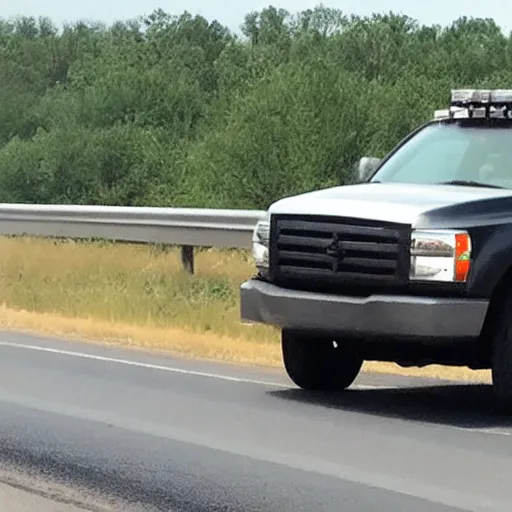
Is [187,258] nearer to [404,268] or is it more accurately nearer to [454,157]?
[454,157]

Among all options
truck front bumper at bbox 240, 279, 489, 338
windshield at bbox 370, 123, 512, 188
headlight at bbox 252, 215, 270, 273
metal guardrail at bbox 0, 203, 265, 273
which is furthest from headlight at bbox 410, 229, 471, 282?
metal guardrail at bbox 0, 203, 265, 273

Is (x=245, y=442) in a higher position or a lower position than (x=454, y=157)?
lower

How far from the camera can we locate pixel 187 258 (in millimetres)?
21062

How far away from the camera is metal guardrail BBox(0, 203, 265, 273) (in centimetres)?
1958

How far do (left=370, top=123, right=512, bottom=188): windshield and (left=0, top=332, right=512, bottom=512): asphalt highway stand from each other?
145cm

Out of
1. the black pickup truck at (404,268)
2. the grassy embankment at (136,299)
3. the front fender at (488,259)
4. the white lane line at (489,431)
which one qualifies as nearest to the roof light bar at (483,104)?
the black pickup truck at (404,268)

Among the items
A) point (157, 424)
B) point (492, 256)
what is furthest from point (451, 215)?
point (157, 424)

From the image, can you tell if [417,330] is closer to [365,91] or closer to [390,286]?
[390,286]

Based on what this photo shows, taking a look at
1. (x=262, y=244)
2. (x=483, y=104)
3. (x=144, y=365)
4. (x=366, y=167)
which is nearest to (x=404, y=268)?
(x=262, y=244)

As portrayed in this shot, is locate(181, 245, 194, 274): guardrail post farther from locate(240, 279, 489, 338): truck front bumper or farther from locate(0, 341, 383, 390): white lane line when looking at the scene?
locate(240, 279, 489, 338): truck front bumper

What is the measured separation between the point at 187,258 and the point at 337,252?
39.2 feet

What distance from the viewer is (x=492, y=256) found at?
891 centimetres

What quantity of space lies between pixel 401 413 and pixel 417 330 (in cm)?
82

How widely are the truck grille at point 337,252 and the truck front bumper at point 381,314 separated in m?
0.12
